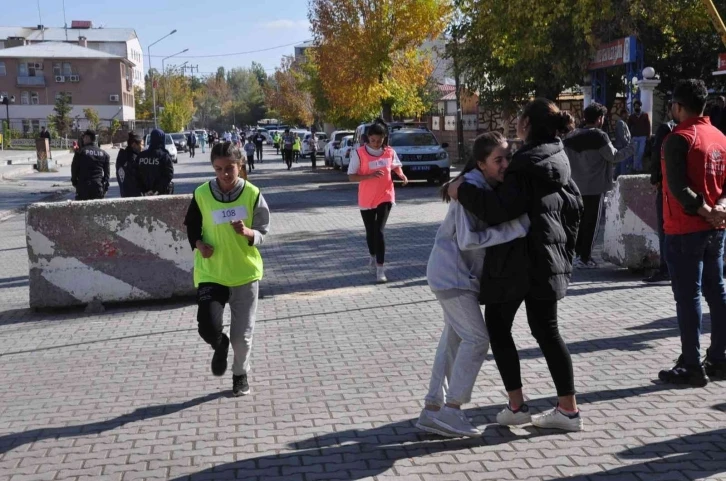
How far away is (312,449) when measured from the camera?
A: 5078mm

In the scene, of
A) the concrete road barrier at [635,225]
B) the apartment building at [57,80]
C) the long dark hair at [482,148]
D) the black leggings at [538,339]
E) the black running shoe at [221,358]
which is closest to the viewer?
the long dark hair at [482,148]

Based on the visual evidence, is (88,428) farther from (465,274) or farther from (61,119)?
(61,119)

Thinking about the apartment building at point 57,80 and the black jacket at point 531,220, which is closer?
the black jacket at point 531,220

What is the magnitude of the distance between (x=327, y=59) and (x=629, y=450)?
35844 millimetres

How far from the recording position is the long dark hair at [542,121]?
4.92m

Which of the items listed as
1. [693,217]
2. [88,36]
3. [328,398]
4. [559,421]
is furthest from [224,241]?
[88,36]

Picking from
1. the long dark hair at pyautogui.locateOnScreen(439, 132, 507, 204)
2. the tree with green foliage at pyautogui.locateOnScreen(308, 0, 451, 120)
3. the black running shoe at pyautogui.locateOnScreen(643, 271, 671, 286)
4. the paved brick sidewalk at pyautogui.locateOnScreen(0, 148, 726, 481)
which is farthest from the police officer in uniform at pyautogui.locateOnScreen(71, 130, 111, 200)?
the tree with green foliage at pyautogui.locateOnScreen(308, 0, 451, 120)

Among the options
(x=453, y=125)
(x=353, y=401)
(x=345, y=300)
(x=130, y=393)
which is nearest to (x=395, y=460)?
(x=353, y=401)

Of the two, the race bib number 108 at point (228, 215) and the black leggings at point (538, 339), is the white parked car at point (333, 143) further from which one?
the black leggings at point (538, 339)

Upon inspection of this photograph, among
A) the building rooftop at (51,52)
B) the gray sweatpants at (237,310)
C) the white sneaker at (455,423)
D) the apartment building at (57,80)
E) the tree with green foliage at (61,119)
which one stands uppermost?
the building rooftop at (51,52)

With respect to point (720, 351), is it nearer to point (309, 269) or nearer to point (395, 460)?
point (395, 460)

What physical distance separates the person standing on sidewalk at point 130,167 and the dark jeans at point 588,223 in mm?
5690

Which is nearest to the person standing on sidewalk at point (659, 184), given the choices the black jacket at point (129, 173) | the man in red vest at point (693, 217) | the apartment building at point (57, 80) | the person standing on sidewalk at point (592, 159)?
the man in red vest at point (693, 217)

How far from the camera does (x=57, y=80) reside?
101m
